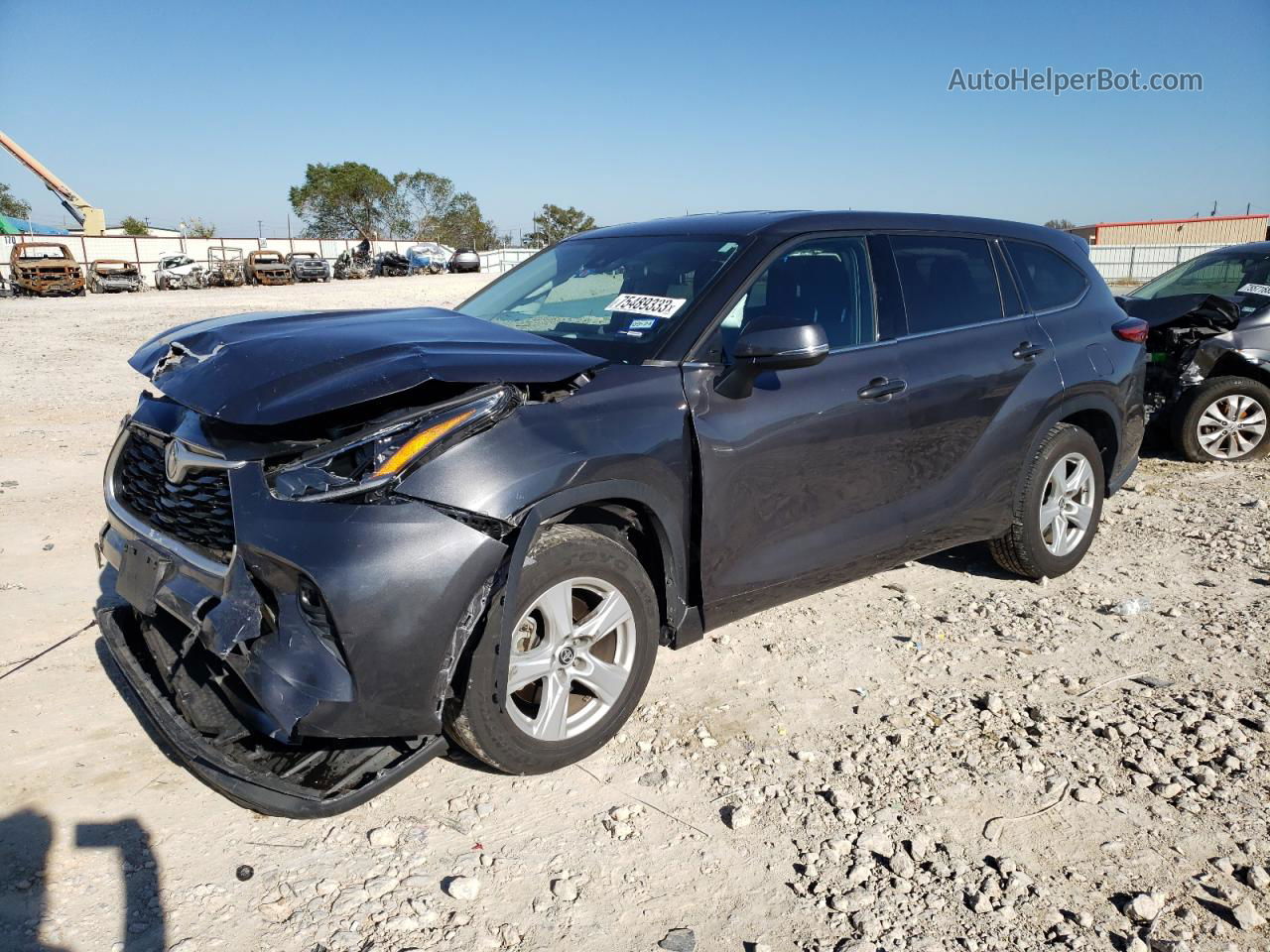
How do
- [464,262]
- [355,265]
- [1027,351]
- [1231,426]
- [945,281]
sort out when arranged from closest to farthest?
[945,281], [1027,351], [1231,426], [355,265], [464,262]

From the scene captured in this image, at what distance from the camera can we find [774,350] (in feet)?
10.6

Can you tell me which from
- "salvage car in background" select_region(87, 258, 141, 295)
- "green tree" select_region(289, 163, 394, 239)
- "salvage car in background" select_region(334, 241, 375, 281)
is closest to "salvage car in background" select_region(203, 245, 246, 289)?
"salvage car in background" select_region(87, 258, 141, 295)

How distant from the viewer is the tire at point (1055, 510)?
4629 mm

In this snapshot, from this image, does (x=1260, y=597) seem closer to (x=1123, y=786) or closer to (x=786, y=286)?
(x=1123, y=786)

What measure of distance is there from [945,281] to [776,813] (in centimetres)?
257

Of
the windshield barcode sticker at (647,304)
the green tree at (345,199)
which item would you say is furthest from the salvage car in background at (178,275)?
the windshield barcode sticker at (647,304)

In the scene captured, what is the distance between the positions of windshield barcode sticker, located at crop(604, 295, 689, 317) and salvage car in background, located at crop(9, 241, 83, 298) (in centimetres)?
3195

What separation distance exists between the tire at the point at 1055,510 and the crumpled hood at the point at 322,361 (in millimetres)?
2559

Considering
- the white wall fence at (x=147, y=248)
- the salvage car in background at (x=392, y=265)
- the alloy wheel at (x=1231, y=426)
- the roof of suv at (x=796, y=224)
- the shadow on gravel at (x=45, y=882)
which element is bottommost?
the shadow on gravel at (x=45, y=882)

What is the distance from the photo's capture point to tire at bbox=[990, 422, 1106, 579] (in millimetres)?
4629

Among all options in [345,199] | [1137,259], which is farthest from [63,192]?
[1137,259]

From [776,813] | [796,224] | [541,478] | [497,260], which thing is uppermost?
[497,260]

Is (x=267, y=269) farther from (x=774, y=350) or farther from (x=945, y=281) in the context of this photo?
(x=774, y=350)

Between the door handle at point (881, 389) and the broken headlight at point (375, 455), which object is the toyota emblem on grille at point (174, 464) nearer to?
the broken headlight at point (375, 455)
